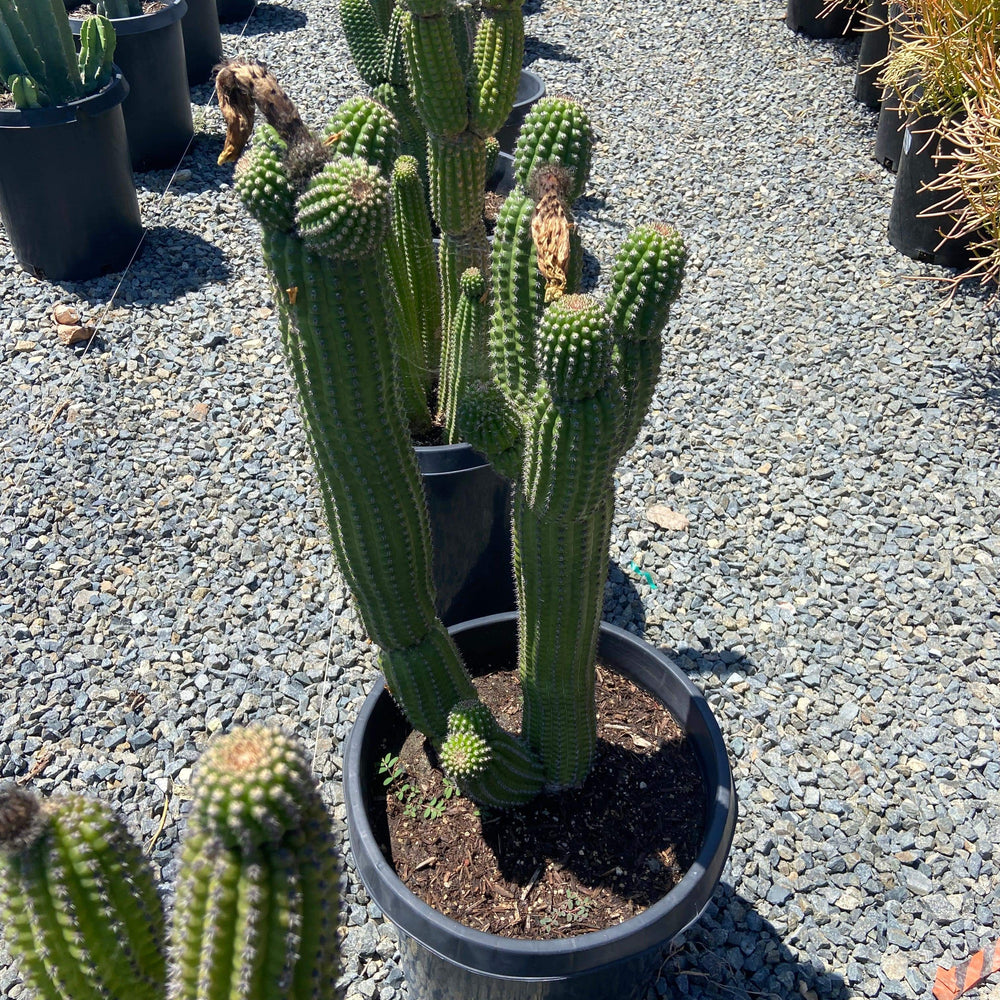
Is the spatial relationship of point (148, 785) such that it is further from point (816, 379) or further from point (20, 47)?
point (20, 47)

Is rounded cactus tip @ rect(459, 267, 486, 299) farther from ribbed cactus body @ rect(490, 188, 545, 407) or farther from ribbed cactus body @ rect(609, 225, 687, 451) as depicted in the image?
ribbed cactus body @ rect(609, 225, 687, 451)

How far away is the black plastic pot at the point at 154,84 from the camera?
5.59m

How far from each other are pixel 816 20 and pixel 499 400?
21.2 feet

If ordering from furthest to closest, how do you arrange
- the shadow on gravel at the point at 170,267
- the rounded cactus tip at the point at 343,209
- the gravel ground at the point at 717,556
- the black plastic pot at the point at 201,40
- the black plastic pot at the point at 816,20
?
1. the black plastic pot at the point at 816,20
2. the black plastic pot at the point at 201,40
3. the shadow on gravel at the point at 170,267
4. the gravel ground at the point at 717,556
5. the rounded cactus tip at the point at 343,209

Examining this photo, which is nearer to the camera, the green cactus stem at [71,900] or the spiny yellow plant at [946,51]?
the green cactus stem at [71,900]

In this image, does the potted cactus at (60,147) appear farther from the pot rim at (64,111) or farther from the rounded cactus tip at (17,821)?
the rounded cactus tip at (17,821)

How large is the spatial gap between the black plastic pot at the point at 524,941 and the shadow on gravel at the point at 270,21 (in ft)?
22.1

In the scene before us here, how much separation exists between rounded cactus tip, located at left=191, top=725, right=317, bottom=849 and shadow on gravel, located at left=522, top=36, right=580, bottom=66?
6.82 metres

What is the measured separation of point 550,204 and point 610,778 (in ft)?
4.57

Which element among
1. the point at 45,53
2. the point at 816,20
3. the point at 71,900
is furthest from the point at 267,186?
the point at 816,20

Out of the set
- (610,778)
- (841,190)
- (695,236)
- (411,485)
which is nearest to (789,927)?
(610,778)

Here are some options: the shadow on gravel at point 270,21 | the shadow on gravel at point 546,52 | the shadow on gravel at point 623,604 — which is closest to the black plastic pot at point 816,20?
the shadow on gravel at point 546,52

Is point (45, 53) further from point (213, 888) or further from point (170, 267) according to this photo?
point (213, 888)

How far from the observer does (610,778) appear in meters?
2.38
